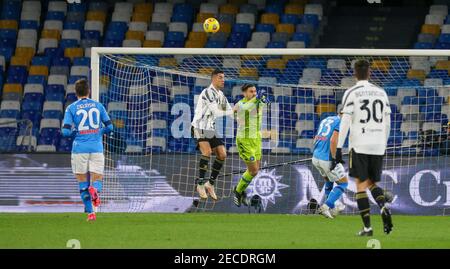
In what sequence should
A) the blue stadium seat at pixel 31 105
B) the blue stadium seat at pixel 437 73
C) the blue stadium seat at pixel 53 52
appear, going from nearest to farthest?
the blue stadium seat at pixel 437 73, the blue stadium seat at pixel 31 105, the blue stadium seat at pixel 53 52

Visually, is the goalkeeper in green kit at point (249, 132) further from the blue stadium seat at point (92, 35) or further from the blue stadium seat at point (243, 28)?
the blue stadium seat at point (92, 35)

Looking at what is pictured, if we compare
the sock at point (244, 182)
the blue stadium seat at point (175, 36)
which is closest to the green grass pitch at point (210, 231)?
the sock at point (244, 182)

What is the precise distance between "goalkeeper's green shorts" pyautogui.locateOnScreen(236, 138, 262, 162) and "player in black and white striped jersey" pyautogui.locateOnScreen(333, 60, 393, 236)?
16.6 ft

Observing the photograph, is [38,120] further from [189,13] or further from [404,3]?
[404,3]

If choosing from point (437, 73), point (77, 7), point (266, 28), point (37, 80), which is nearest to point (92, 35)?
point (77, 7)

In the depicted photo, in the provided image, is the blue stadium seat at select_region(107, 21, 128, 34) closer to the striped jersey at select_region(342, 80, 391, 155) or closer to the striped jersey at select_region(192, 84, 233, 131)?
the striped jersey at select_region(192, 84, 233, 131)

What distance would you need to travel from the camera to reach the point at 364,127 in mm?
13930

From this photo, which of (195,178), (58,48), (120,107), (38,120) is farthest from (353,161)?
(58,48)

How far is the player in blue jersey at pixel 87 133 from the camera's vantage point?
16.8 m

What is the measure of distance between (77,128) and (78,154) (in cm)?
36

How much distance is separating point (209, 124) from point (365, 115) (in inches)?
211

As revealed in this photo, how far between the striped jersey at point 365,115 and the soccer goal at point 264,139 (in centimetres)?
558

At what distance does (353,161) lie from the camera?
550 inches
